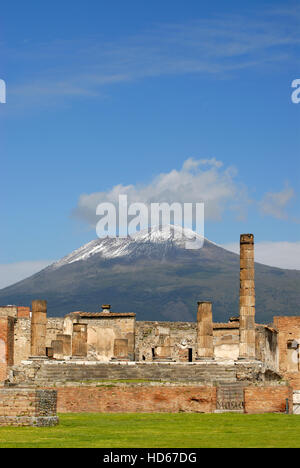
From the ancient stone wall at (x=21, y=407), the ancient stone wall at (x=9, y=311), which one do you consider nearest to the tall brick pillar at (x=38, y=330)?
the ancient stone wall at (x=21, y=407)

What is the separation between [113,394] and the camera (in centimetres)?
3356

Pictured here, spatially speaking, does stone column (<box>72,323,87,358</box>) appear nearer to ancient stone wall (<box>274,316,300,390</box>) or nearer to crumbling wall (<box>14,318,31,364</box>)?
crumbling wall (<box>14,318,31,364</box>)

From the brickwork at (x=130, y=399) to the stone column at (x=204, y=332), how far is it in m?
9.64

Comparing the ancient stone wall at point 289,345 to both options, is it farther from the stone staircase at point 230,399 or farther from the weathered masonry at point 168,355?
the stone staircase at point 230,399

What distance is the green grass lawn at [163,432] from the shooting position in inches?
748

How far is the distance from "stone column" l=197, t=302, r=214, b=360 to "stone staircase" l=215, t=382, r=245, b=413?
10.7m

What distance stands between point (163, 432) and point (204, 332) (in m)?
22.2

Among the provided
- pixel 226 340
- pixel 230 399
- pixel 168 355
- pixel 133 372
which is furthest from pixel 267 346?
pixel 230 399

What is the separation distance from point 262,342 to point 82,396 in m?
20.8

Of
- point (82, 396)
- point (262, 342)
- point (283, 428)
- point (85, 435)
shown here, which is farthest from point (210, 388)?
point (262, 342)

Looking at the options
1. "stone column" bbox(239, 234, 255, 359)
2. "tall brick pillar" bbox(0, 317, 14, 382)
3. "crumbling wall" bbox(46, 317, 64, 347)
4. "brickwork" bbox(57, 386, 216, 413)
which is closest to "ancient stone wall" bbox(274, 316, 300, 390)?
"crumbling wall" bbox(46, 317, 64, 347)

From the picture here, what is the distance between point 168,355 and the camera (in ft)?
148

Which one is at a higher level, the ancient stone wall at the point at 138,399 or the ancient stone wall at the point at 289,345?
the ancient stone wall at the point at 289,345

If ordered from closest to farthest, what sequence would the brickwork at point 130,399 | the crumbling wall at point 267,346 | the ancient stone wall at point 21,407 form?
the ancient stone wall at point 21,407 < the brickwork at point 130,399 < the crumbling wall at point 267,346
